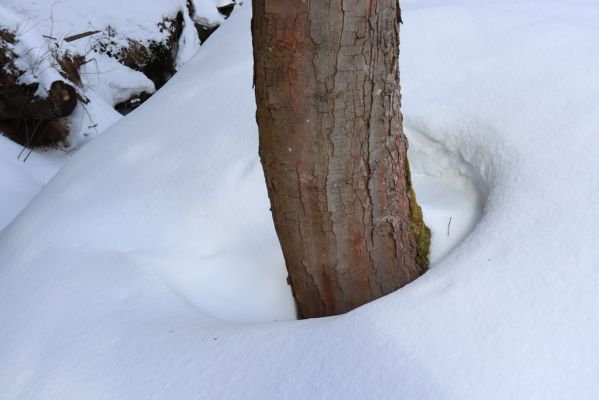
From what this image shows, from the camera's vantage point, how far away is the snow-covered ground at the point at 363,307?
38.3 inches

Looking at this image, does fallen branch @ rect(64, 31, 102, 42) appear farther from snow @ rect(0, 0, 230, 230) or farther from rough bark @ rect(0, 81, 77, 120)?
rough bark @ rect(0, 81, 77, 120)

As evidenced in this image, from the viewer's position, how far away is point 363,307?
43.7 inches

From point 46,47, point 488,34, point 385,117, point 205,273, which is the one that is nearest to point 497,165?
point 385,117

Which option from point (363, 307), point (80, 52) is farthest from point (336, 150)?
point (80, 52)

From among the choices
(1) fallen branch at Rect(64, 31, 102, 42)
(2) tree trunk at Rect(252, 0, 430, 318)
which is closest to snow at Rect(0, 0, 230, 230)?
(1) fallen branch at Rect(64, 31, 102, 42)

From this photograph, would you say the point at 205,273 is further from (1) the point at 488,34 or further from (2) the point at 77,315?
(1) the point at 488,34

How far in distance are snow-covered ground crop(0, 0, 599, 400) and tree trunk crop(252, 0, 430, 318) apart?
14 cm

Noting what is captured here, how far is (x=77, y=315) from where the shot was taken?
1291 mm

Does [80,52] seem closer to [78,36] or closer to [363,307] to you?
[78,36]

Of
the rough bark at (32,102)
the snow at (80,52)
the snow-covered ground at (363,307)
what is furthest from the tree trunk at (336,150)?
the rough bark at (32,102)

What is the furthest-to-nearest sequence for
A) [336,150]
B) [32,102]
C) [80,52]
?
[80,52], [32,102], [336,150]

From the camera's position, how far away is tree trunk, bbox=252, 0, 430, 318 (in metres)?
1.00

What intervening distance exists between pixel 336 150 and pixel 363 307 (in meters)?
0.31

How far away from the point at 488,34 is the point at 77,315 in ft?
4.82
